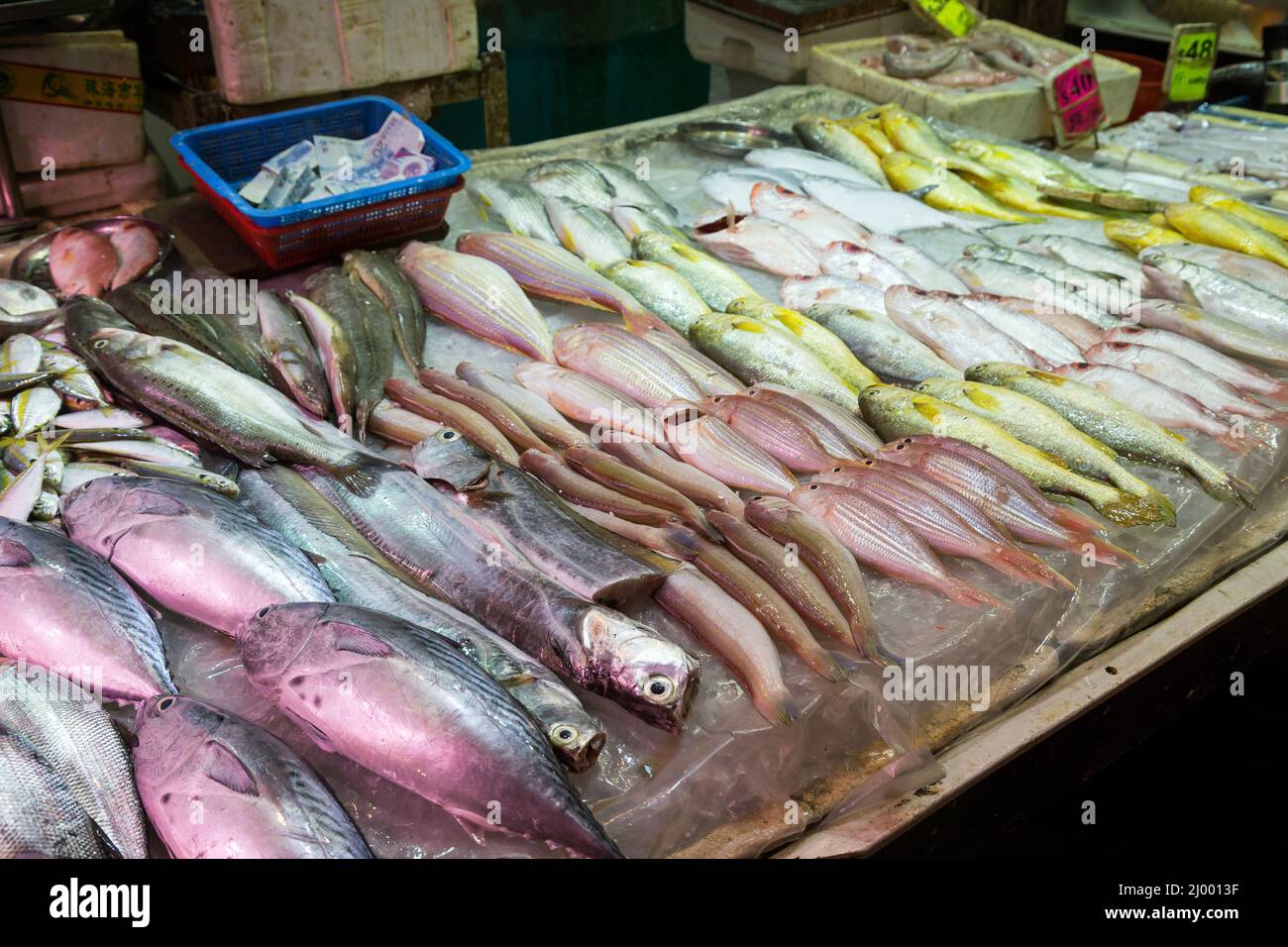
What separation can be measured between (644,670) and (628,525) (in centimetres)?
52

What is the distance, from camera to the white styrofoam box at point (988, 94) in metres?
5.23

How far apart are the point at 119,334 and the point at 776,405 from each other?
182 cm

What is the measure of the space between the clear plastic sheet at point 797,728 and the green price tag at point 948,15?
156 inches

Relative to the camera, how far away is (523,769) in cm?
176

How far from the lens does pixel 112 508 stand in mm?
2201

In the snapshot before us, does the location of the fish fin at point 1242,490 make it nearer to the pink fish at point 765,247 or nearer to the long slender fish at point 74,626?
the pink fish at point 765,247

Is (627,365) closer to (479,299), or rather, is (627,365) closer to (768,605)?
(479,299)

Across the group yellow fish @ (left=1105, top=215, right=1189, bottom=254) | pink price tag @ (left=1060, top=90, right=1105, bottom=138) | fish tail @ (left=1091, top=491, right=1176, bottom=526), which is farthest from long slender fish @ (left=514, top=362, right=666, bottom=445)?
pink price tag @ (left=1060, top=90, right=1105, bottom=138)

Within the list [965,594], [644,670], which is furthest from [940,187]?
[644,670]

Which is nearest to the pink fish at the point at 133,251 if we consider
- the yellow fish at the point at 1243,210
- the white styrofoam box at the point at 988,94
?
the white styrofoam box at the point at 988,94

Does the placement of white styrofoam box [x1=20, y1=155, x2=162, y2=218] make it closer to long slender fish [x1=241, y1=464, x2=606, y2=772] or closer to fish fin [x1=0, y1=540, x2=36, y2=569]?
long slender fish [x1=241, y1=464, x2=606, y2=772]

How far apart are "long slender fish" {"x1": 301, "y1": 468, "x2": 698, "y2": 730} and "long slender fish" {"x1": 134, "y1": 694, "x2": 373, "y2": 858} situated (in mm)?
515

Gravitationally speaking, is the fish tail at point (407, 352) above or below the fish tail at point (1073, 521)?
above

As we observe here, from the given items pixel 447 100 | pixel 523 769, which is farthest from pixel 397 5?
pixel 523 769
